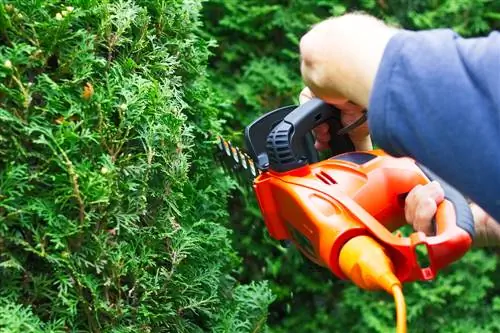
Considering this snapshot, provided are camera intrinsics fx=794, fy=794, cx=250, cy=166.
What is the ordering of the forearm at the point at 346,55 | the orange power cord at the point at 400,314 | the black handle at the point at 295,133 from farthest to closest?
the black handle at the point at 295,133 → the orange power cord at the point at 400,314 → the forearm at the point at 346,55

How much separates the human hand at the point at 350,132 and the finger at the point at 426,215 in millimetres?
223

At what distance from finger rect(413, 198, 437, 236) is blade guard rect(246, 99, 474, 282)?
22 mm

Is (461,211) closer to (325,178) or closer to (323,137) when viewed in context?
(325,178)

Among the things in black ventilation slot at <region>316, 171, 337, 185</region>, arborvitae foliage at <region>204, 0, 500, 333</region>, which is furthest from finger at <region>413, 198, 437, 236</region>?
arborvitae foliage at <region>204, 0, 500, 333</region>

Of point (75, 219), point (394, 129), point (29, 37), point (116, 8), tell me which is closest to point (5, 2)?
point (29, 37)

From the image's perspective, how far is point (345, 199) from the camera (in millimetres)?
1324

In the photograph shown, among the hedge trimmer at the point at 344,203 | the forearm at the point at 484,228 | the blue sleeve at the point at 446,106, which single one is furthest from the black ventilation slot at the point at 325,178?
the blue sleeve at the point at 446,106

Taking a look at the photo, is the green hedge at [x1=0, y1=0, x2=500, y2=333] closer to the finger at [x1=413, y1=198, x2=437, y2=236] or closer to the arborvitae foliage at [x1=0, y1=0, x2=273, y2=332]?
the arborvitae foliage at [x1=0, y1=0, x2=273, y2=332]

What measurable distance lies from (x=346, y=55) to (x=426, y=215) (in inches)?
19.8

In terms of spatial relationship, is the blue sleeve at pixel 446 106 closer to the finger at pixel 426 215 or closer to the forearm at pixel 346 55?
the forearm at pixel 346 55

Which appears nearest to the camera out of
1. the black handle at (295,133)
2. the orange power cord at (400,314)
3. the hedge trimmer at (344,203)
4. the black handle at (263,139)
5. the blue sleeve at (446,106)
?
the blue sleeve at (446,106)

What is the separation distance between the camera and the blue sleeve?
76 cm

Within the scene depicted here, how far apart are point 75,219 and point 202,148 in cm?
46

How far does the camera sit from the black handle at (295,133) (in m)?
1.45
